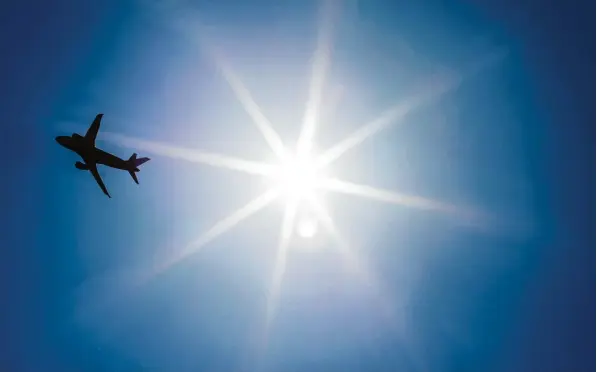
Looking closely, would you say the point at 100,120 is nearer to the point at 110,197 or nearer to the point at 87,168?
the point at 87,168

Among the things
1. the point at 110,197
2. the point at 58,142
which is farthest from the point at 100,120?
the point at 110,197

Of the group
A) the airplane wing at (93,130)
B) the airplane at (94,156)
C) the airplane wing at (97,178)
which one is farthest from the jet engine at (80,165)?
the airplane wing at (93,130)

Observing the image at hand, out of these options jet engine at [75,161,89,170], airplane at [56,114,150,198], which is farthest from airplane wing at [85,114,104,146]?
jet engine at [75,161,89,170]

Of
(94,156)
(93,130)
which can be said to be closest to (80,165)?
(94,156)

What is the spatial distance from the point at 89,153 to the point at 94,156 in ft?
3.21

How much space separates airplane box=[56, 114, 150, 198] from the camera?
63594 mm

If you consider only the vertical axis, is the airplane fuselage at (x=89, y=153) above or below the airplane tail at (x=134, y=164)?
below

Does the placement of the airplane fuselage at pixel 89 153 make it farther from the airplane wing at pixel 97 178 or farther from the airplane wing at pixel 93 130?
the airplane wing at pixel 97 178

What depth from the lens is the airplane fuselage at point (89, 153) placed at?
63375 mm

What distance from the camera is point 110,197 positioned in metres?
71.5

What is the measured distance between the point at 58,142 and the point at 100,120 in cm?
660

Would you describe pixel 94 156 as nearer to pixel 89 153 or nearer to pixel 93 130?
pixel 89 153

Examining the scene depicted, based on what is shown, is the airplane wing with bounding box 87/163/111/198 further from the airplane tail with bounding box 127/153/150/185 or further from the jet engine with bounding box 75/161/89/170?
the airplane tail with bounding box 127/153/150/185

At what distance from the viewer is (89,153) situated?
216 feet
